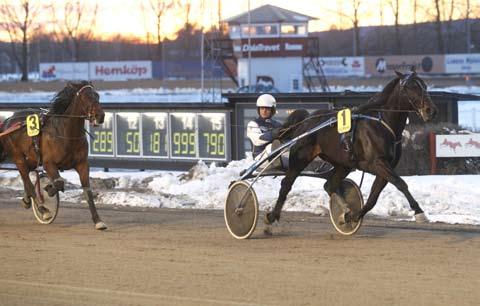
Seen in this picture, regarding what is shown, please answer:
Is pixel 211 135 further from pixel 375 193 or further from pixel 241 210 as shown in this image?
pixel 375 193

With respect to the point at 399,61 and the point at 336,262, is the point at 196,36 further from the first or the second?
the point at 336,262

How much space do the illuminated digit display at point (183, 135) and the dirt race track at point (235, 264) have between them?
25.2 ft

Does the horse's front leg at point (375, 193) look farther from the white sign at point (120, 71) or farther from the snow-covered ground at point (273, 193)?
the white sign at point (120, 71)

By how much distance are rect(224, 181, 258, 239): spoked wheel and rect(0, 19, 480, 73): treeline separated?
5995 cm

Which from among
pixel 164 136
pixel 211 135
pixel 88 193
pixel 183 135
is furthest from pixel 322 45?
pixel 88 193

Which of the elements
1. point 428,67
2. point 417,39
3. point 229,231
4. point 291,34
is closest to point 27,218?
point 229,231

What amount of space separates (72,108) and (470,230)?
5.24 m

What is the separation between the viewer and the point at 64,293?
751 cm

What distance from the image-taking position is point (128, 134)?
68.4 feet

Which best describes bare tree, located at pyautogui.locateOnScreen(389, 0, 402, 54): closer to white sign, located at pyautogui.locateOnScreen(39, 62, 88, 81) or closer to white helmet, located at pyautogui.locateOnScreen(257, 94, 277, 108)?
white sign, located at pyautogui.locateOnScreen(39, 62, 88, 81)

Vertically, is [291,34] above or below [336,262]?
above

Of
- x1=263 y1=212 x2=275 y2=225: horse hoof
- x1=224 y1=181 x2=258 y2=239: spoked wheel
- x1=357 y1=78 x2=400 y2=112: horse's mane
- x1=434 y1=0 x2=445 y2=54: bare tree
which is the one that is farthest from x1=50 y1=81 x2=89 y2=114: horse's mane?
x1=434 y1=0 x2=445 y2=54: bare tree

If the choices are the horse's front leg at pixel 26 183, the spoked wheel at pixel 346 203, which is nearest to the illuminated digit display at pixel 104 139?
the horse's front leg at pixel 26 183

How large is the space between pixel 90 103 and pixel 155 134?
902 cm
